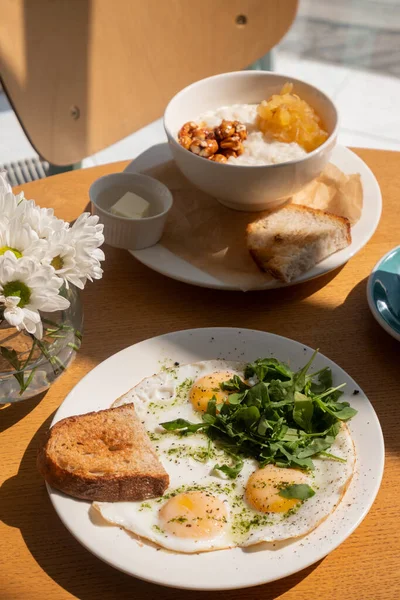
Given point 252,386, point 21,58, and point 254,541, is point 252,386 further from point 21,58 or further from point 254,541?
point 21,58

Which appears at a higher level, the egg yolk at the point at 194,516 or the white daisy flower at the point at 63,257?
the white daisy flower at the point at 63,257

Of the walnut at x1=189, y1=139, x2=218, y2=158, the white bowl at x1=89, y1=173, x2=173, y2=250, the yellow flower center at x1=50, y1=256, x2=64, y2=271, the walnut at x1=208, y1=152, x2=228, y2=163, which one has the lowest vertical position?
the white bowl at x1=89, y1=173, x2=173, y2=250

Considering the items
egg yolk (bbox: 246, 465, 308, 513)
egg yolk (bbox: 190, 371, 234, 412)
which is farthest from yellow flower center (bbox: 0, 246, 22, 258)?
egg yolk (bbox: 246, 465, 308, 513)

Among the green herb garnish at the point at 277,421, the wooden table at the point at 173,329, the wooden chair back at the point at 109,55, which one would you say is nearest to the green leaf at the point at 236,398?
the green herb garnish at the point at 277,421

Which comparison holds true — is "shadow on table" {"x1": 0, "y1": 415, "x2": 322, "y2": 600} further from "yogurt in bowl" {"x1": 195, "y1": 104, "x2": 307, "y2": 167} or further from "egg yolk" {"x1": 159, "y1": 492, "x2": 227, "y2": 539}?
"yogurt in bowl" {"x1": 195, "y1": 104, "x2": 307, "y2": 167}

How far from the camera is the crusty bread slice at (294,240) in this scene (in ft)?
4.66

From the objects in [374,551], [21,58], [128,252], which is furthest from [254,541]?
[21,58]

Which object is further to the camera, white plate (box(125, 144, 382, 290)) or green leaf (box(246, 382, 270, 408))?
white plate (box(125, 144, 382, 290))

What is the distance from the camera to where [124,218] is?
4.74 ft

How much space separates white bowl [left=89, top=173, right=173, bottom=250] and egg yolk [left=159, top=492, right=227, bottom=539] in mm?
634

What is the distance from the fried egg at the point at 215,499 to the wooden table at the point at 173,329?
72mm

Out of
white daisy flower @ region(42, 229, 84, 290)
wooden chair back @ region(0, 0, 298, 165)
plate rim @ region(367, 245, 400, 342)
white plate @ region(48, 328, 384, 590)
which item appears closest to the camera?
white plate @ region(48, 328, 384, 590)

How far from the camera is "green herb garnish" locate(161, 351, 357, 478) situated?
1054 mm

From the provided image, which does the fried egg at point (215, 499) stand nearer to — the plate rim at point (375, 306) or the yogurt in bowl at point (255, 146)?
the plate rim at point (375, 306)
